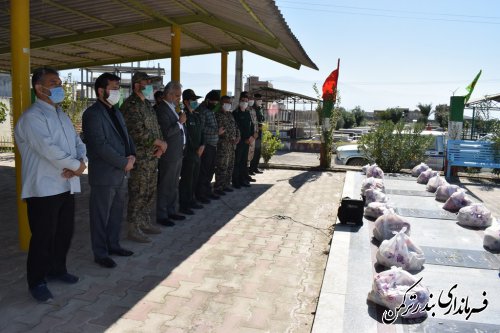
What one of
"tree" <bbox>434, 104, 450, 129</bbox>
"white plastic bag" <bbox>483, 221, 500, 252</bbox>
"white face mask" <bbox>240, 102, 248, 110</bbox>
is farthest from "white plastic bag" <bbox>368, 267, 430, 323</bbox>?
"tree" <bbox>434, 104, 450, 129</bbox>

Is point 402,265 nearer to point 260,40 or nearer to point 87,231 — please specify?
point 87,231

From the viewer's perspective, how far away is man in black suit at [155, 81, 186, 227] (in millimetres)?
5590

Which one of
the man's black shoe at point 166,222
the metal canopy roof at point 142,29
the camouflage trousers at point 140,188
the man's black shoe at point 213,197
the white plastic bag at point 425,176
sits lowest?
the man's black shoe at point 166,222

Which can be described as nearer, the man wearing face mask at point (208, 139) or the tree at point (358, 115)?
the man wearing face mask at point (208, 139)

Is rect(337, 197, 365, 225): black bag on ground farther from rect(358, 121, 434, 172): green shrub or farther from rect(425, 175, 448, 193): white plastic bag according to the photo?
rect(358, 121, 434, 172): green shrub

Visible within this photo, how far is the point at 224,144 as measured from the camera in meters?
7.81

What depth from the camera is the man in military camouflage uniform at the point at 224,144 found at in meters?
7.77

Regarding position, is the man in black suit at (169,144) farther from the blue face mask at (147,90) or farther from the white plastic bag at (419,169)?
the white plastic bag at (419,169)

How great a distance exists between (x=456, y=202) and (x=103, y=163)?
18.7ft

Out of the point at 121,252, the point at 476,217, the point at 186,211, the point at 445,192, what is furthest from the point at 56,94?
the point at 445,192

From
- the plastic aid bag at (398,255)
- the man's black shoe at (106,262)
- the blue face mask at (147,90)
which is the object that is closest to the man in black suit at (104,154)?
the man's black shoe at (106,262)

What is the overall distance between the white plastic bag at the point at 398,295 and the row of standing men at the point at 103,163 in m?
2.48

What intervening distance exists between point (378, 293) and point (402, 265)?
94cm

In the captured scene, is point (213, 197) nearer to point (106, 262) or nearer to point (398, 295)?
point (106, 262)
